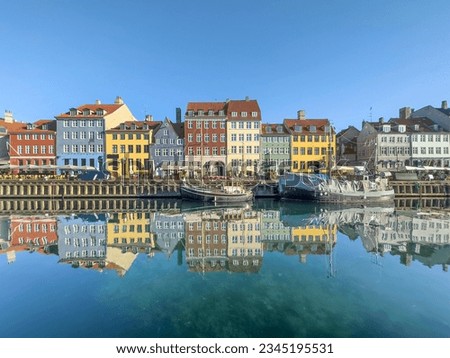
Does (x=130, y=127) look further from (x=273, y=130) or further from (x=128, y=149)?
(x=273, y=130)

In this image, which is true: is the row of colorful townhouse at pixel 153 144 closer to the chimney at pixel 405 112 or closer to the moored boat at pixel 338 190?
the moored boat at pixel 338 190

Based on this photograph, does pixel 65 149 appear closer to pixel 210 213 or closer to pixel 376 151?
pixel 210 213

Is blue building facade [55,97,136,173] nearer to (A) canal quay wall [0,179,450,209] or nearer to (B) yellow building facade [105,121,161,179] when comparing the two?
(B) yellow building facade [105,121,161,179]

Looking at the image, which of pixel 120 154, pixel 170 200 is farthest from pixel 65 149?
pixel 170 200

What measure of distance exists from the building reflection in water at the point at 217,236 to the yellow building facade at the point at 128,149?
24394mm

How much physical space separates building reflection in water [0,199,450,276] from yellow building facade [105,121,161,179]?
2439 cm

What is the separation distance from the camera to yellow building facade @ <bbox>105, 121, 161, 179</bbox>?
5069 centimetres

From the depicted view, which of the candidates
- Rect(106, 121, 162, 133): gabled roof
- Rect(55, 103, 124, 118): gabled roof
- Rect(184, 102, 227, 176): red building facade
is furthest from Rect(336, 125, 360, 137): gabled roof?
Rect(55, 103, 124, 118): gabled roof

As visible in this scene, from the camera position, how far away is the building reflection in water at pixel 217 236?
14.1 meters

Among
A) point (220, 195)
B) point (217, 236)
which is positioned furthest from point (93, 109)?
point (217, 236)

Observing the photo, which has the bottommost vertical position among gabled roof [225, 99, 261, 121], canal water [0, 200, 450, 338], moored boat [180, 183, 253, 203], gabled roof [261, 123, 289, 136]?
canal water [0, 200, 450, 338]

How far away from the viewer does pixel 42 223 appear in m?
23.1

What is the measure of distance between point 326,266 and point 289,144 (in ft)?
136

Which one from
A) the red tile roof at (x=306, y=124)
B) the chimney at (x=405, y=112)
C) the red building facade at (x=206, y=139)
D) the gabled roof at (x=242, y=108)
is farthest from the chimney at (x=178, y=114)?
the chimney at (x=405, y=112)
